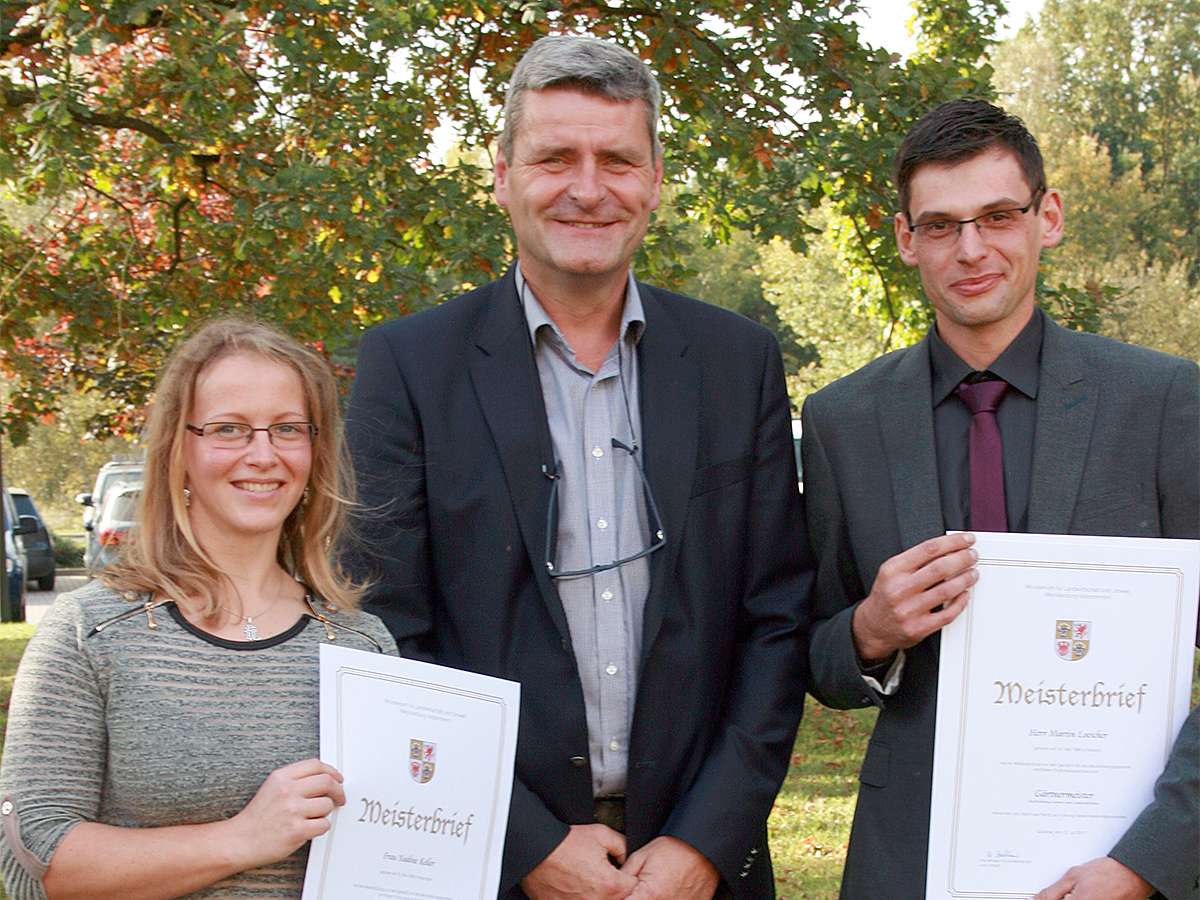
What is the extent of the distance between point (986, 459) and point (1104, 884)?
3.02 feet

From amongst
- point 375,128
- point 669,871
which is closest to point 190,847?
point 669,871

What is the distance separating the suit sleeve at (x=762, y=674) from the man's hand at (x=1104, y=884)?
2.19 ft

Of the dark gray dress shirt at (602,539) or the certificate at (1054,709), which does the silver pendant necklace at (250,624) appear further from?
the certificate at (1054,709)

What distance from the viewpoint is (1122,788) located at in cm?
242

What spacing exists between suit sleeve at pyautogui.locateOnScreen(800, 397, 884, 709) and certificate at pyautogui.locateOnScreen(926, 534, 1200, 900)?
339mm

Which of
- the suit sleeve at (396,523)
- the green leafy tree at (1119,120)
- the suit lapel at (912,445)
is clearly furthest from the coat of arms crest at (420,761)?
the green leafy tree at (1119,120)

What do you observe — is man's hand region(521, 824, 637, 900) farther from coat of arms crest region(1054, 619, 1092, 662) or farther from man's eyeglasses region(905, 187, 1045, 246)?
man's eyeglasses region(905, 187, 1045, 246)

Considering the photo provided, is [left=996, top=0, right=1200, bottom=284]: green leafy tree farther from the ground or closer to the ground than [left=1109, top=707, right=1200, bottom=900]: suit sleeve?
farther from the ground

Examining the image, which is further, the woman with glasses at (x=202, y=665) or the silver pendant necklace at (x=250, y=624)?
the silver pendant necklace at (x=250, y=624)

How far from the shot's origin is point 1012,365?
8.95 feet

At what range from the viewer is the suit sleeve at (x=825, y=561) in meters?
2.76

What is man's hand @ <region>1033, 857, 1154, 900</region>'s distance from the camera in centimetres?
234

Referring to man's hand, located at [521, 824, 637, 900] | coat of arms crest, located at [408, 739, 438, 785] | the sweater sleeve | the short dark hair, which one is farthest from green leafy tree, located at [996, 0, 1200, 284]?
the sweater sleeve

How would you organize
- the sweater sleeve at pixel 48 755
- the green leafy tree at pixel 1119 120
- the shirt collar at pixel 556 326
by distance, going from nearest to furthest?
the sweater sleeve at pixel 48 755 < the shirt collar at pixel 556 326 < the green leafy tree at pixel 1119 120
